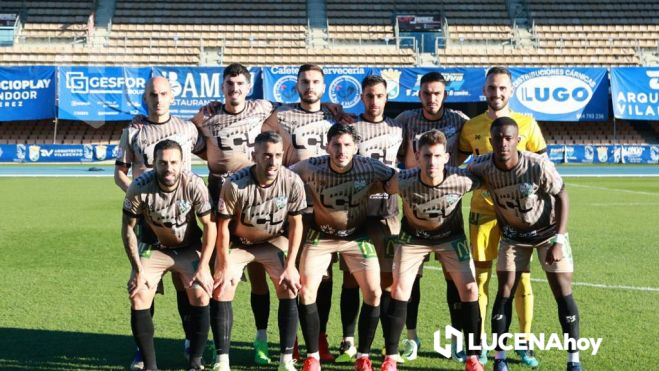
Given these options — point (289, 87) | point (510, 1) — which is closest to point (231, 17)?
point (289, 87)

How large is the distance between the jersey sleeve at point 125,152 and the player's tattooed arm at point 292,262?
1.47 metres

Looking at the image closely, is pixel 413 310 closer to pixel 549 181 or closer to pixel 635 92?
pixel 549 181

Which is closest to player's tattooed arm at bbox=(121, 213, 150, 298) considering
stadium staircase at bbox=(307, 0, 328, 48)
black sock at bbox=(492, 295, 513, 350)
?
black sock at bbox=(492, 295, 513, 350)

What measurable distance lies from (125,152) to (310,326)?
6.65 feet

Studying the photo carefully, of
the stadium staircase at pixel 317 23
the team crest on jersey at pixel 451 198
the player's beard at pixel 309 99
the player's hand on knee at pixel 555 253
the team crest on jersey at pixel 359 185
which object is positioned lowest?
the player's hand on knee at pixel 555 253

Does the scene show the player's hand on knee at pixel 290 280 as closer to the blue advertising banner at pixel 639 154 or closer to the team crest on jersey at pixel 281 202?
the team crest on jersey at pixel 281 202

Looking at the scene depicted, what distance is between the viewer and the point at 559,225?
5.39 meters

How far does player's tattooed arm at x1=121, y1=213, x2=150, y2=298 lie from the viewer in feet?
17.0

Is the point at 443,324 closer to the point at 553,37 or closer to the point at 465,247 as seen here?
the point at 465,247

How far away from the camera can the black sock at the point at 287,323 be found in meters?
5.33

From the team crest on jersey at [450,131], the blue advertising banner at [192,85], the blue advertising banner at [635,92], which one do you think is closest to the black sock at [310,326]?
the team crest on jersey at [450,131]

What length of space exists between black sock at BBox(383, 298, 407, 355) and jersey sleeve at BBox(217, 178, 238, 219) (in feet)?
4.28

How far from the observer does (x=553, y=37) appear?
3444 centimetres

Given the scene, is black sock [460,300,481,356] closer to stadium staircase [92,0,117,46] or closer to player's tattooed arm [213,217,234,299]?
player's tattooed arm [213,217,234,299]
